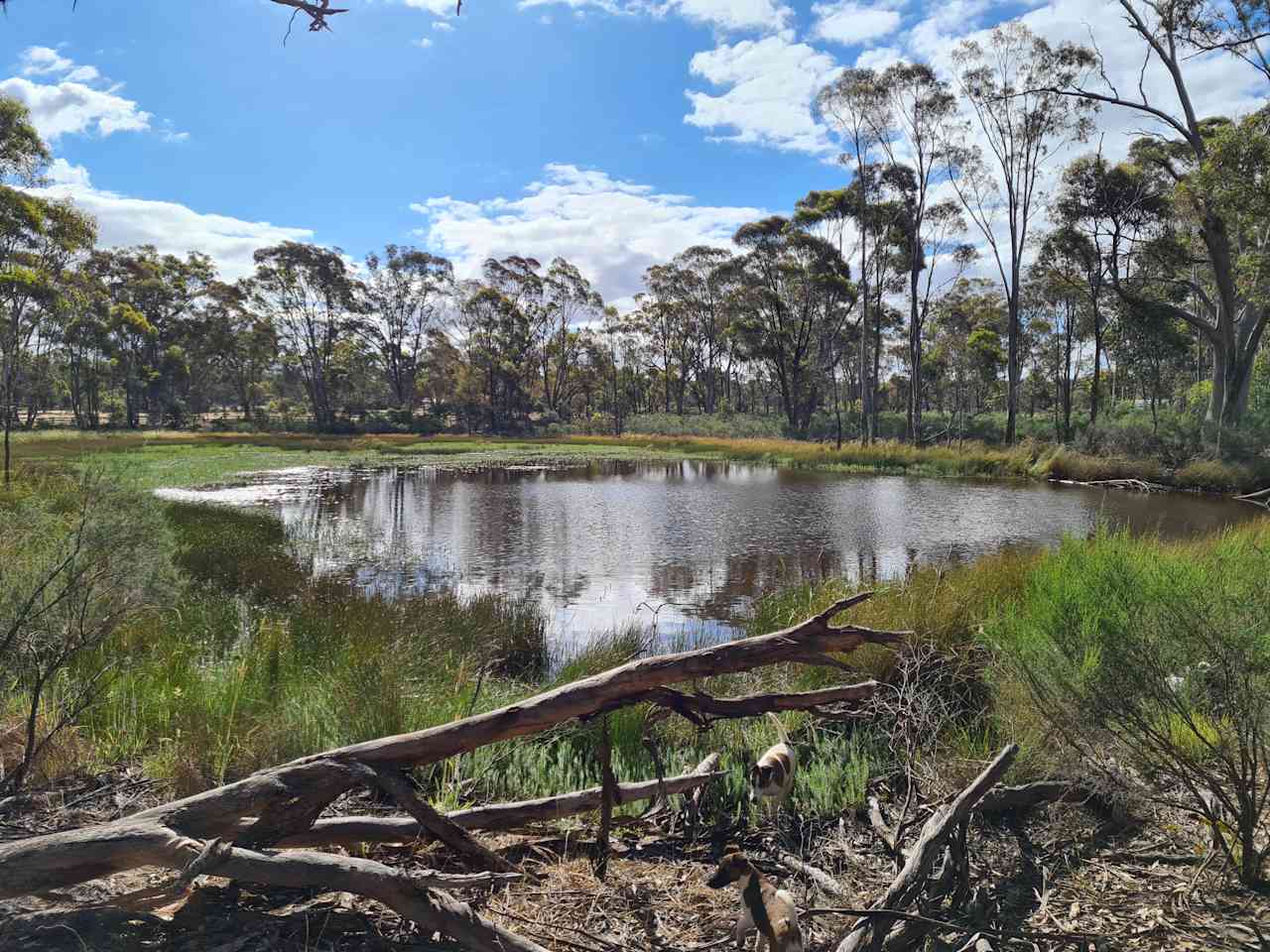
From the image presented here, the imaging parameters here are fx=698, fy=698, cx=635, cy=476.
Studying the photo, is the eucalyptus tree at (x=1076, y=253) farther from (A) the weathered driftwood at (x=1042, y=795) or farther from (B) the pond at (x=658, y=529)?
(A) the weathered driftwood at (x=1042, y=795)

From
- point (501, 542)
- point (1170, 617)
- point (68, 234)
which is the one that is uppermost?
point (68, 234)

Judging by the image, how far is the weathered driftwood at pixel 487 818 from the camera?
2045 mm

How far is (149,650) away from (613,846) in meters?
4.09

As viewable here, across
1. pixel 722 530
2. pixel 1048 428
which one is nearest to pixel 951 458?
pixel 1048 428

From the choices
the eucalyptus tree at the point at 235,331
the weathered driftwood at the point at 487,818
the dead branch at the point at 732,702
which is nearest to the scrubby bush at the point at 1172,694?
the dead branch at the point at 732,702

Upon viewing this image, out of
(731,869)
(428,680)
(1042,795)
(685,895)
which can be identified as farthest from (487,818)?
(428,680)

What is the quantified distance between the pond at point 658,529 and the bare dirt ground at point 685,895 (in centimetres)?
450

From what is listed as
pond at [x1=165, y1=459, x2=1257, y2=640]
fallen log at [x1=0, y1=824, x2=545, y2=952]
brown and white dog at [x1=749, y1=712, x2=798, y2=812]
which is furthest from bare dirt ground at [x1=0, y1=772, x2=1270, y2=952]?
pond at [x1=165, y1=459, x2=1257, y2=640]

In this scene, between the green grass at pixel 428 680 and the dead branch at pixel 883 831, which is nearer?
the dead branch at pixel 883 831

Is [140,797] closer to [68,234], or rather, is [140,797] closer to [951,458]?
[68,234]

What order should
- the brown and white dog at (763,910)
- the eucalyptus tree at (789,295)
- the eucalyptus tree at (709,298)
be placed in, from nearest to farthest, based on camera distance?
the brown and white dog at (763,910)
the eucalyptus tree at (789,295)
the eucalyptus tree at (709,298)

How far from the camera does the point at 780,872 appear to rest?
2369mm

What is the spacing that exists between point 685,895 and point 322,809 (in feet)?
3.70

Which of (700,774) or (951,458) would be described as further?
(951,458)
